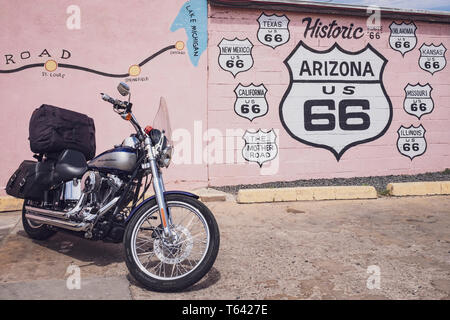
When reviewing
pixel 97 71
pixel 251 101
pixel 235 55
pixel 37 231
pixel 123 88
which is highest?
pixel 235 55

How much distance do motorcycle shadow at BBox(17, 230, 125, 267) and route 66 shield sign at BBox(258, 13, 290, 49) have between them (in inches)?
168

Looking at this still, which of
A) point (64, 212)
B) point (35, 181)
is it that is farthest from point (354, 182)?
point (35, 181)

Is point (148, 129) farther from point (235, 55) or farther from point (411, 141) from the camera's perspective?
point (411, 141)

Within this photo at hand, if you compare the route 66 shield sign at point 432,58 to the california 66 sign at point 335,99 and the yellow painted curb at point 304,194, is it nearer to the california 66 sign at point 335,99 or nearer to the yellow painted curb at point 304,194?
the california 66 sign at point 335,99

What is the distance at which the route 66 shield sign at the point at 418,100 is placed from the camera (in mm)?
7141

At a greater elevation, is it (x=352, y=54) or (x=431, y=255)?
(x=352, y=54)

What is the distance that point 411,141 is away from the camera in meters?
7.15

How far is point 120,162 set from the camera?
3.08 metres

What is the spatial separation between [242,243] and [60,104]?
144 inches

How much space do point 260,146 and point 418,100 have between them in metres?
3.04

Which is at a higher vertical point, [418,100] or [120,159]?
[418,100]
